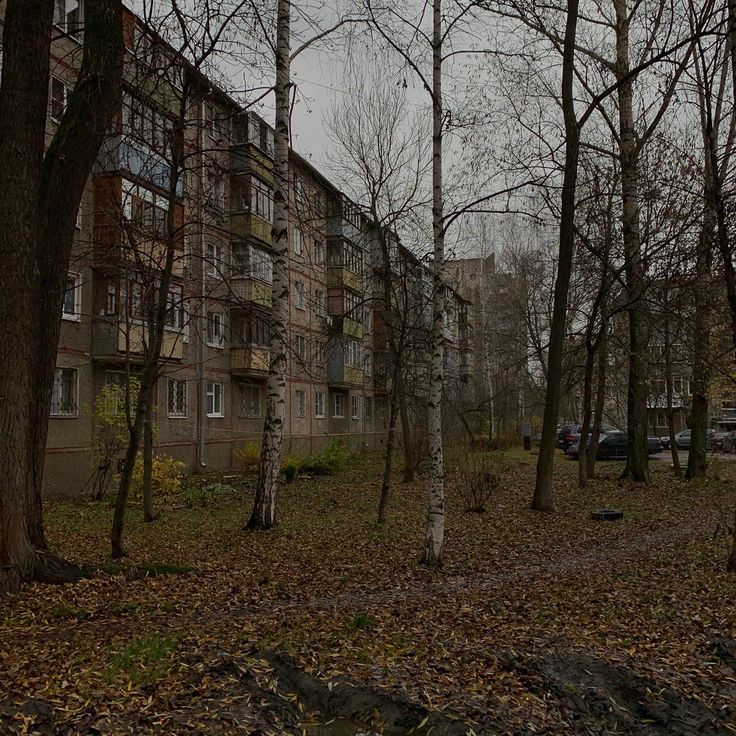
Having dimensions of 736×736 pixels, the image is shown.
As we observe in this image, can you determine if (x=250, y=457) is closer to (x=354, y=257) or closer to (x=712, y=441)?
(x=354, y=257)

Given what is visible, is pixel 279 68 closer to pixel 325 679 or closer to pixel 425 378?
pixel 325 679

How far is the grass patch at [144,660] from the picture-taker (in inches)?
175

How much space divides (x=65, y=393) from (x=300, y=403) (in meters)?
14.5

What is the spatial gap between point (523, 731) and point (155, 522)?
10.5m

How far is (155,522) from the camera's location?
13289mm

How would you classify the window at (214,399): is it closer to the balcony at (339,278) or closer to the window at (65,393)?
the window at (65,393)

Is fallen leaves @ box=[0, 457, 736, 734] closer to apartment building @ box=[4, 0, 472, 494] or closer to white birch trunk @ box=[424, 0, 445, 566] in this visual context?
white birch trunk @ box=[424, 0, 445, 566]

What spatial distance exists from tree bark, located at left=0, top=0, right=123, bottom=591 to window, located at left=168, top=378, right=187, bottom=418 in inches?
624

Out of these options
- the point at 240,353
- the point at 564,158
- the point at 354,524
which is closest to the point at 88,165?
the point at 354,524

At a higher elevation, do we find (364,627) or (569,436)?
(569,436)

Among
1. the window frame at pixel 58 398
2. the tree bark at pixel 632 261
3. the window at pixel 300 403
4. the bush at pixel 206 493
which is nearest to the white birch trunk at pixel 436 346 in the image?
the tree bark at pixel 632 261

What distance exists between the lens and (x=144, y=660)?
4723mm

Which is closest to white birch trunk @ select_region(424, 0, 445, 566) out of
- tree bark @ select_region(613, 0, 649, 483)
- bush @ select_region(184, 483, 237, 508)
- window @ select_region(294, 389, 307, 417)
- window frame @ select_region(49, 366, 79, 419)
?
tree bark @ select_region(613, 0, 649, 483)

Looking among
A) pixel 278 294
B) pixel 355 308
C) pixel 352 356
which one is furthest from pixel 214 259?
pixel 352 356
